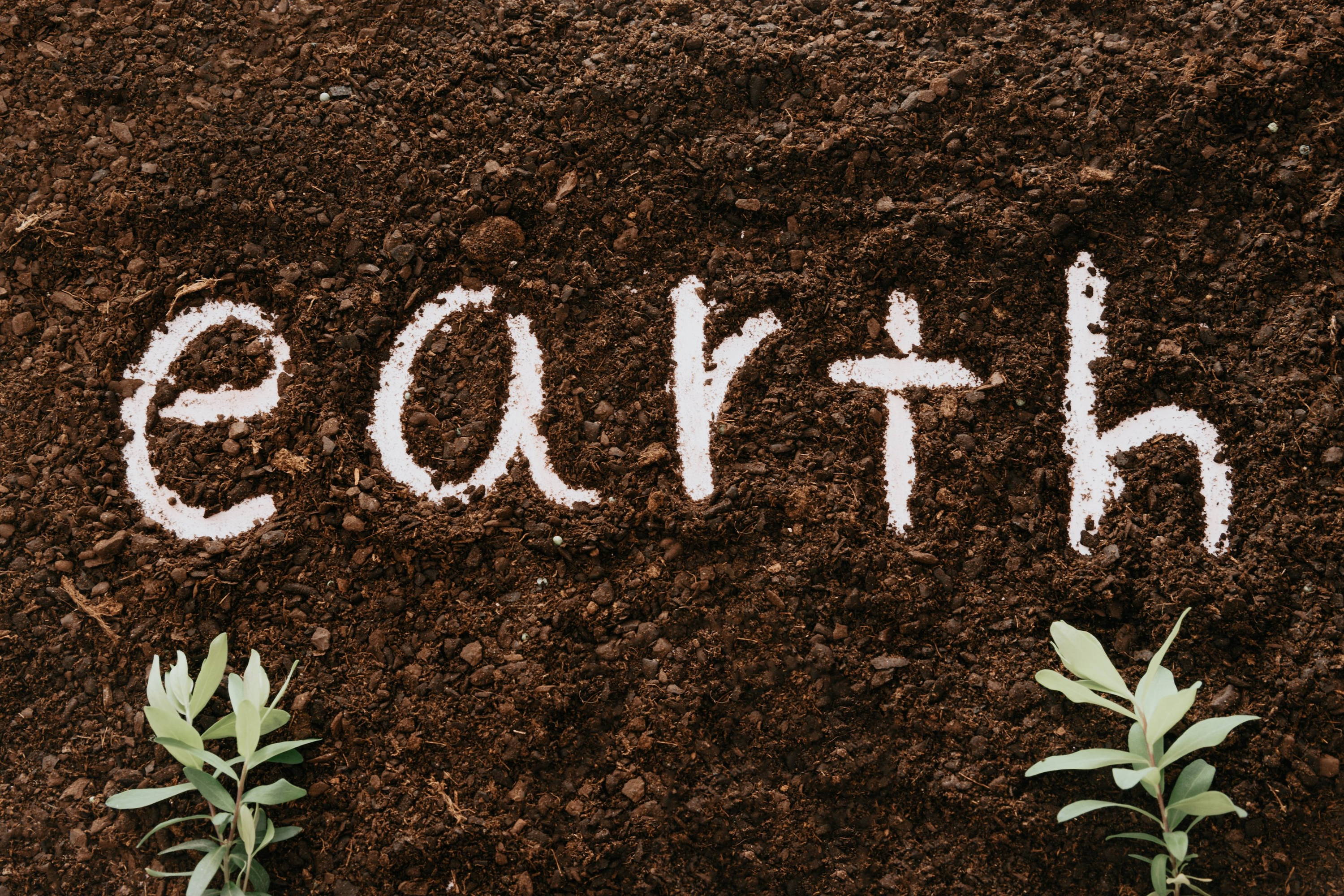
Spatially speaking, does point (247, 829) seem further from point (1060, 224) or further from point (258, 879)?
point (1060, 224)

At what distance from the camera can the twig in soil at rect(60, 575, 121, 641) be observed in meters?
1.55

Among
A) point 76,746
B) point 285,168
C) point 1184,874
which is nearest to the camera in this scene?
point 1184,874

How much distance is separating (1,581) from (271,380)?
2.01 ft

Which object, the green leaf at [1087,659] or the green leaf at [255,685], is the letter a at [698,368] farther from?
the green leaf at [255,685]

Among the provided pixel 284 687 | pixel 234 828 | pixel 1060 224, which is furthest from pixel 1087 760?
pixel 234 828

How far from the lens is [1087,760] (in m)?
1.32

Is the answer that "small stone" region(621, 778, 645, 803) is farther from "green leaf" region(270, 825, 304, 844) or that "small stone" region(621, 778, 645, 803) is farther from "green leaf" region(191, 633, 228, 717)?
"green leaf" region(191, 633, 228, 717)

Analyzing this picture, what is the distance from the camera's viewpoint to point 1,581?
1.59m

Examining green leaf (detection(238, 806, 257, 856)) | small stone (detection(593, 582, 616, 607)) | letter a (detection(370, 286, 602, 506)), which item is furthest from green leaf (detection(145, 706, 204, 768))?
small stone (detection(593, 582, 616, 607))

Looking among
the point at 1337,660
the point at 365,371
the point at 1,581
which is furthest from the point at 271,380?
the point at 1337,660

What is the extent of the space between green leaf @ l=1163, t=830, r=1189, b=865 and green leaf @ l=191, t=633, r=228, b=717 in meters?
1.53

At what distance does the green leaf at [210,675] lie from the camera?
4.66 feet

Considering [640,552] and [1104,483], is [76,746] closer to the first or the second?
[640,552]

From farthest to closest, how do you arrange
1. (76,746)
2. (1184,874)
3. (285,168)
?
(285,168) < (76,746) < (1184,874)
